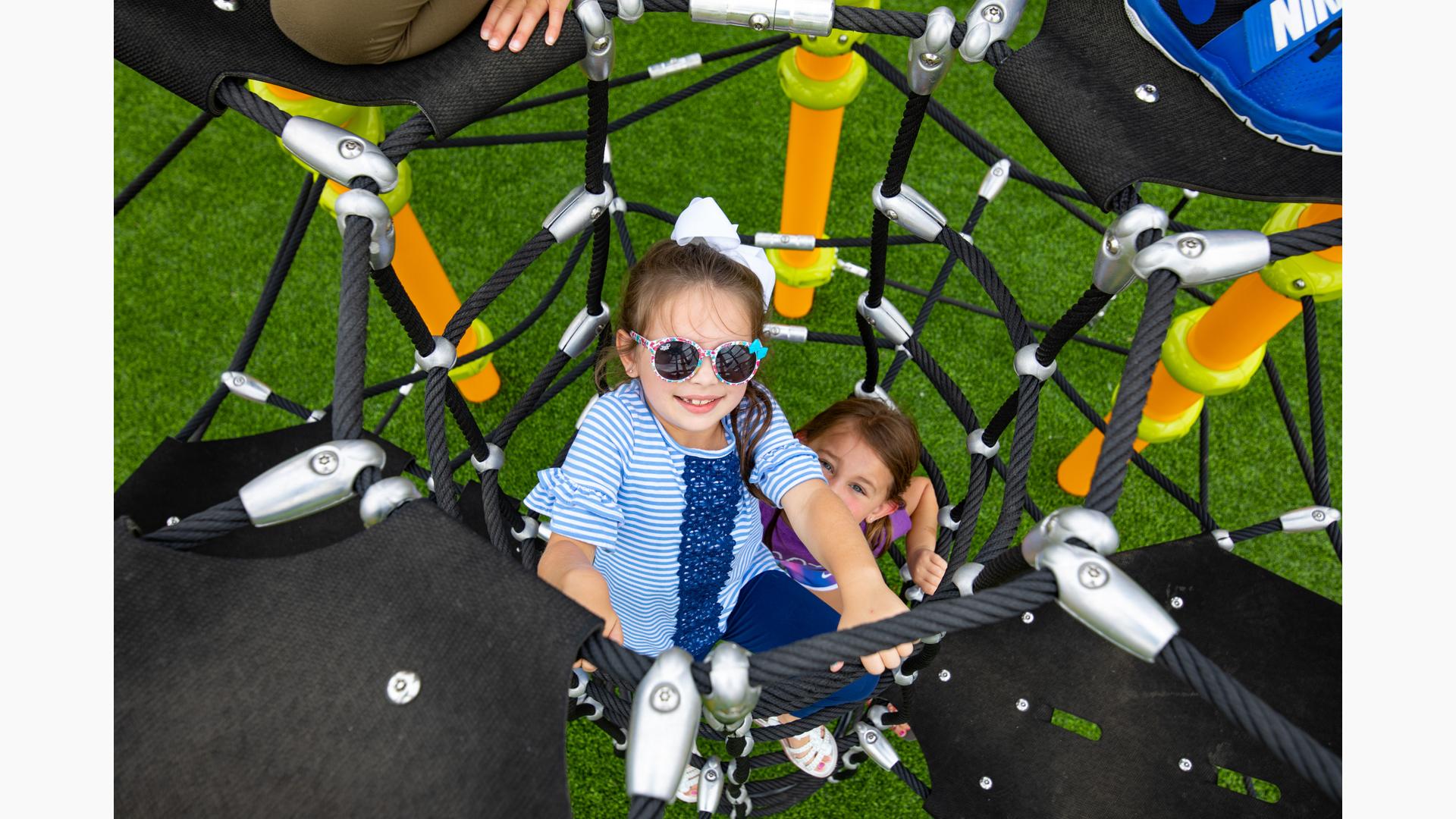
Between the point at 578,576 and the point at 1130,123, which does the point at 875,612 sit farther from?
the point at 1130,123

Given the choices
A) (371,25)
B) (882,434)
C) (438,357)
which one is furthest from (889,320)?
(371,25)

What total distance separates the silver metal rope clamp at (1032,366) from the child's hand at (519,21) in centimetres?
59

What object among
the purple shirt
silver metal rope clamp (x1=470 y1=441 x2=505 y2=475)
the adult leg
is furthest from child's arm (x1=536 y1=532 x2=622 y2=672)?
the purple shirt

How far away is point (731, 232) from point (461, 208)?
3.24 ft

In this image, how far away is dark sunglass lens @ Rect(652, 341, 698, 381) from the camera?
978 mm

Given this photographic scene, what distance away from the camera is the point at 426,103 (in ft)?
3.02

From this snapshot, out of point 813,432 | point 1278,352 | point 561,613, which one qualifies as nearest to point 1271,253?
point 561,613

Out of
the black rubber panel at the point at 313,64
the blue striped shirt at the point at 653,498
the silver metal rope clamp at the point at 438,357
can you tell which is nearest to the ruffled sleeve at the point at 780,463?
the blue striped shirt at the point at 653,498

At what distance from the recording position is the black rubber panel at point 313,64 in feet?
3.02

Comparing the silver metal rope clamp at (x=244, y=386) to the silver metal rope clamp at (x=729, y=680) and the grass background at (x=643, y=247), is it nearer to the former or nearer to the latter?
the grass background at (x=643, y=247)

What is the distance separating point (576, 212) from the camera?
3.56ft

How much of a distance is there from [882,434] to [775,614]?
32 cm

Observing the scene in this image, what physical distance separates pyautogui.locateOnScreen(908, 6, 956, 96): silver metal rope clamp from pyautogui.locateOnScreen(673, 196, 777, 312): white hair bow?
29 cm
